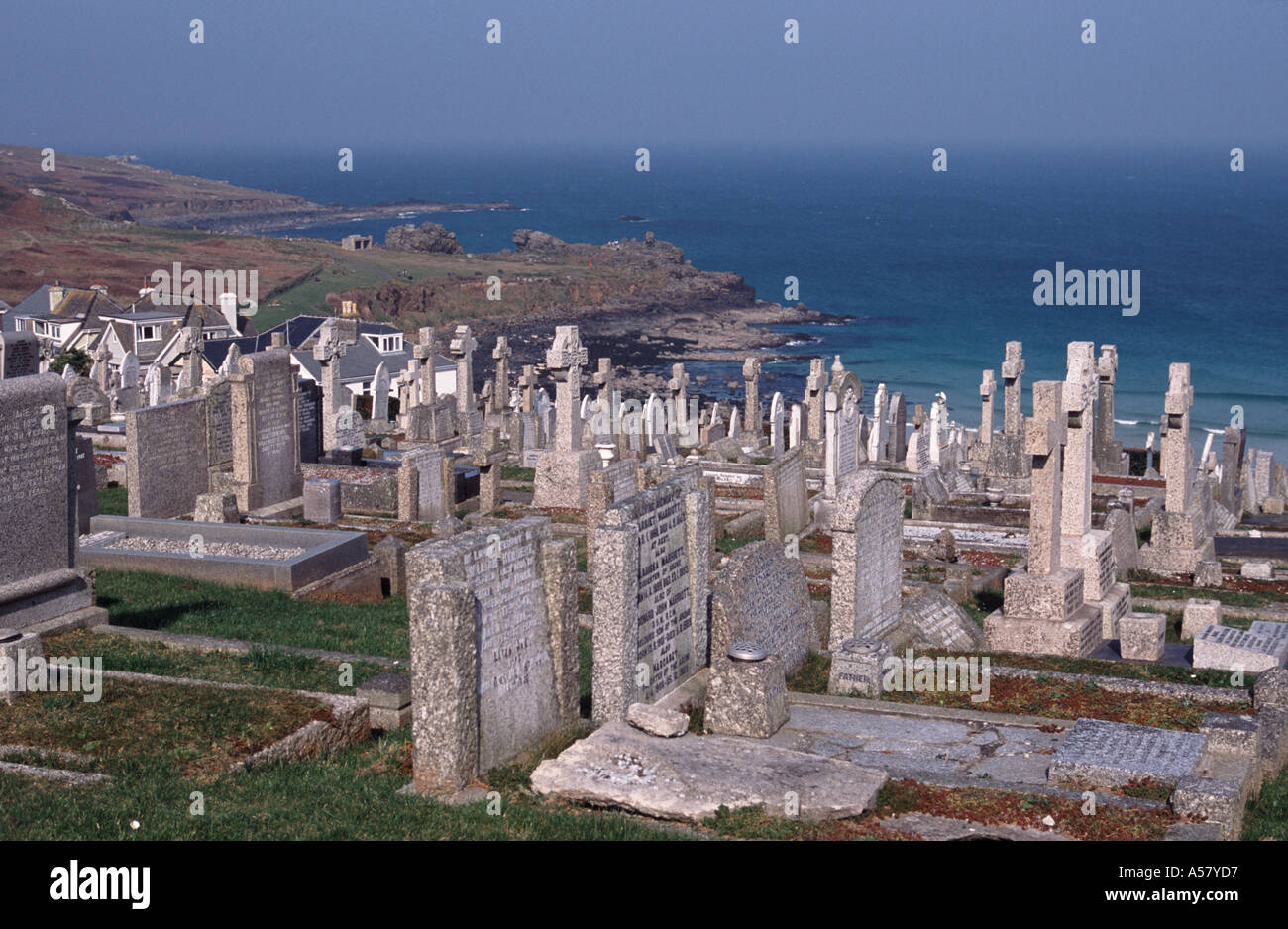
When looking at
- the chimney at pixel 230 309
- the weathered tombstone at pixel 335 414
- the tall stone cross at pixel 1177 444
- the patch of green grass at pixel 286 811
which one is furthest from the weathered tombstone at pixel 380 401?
the chimney at pixel 230 309

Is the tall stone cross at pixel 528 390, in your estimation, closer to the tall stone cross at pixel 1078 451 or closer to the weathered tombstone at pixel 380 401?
the weathered tombstone at pixel 380 401

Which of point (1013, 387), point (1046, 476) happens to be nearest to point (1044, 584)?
point (1046, 476)

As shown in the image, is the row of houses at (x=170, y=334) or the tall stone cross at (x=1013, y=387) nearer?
the tall stone cross at (x=1013, y=387)

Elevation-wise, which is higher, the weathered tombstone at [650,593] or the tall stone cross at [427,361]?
the tall stone cross at [427,361]

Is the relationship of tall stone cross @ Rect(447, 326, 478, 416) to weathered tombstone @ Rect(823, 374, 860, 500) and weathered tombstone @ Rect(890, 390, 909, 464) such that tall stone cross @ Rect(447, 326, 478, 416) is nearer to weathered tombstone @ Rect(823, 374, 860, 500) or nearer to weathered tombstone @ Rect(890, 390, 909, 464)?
weathered tombstone @ Rect(890, 390, 909, 464)

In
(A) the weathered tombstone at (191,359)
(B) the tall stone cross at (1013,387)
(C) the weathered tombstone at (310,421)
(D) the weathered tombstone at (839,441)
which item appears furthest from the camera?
(A) the weathered tombstone at (191,359)

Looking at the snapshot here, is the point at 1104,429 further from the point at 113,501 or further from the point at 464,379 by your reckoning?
the point at 113,501
